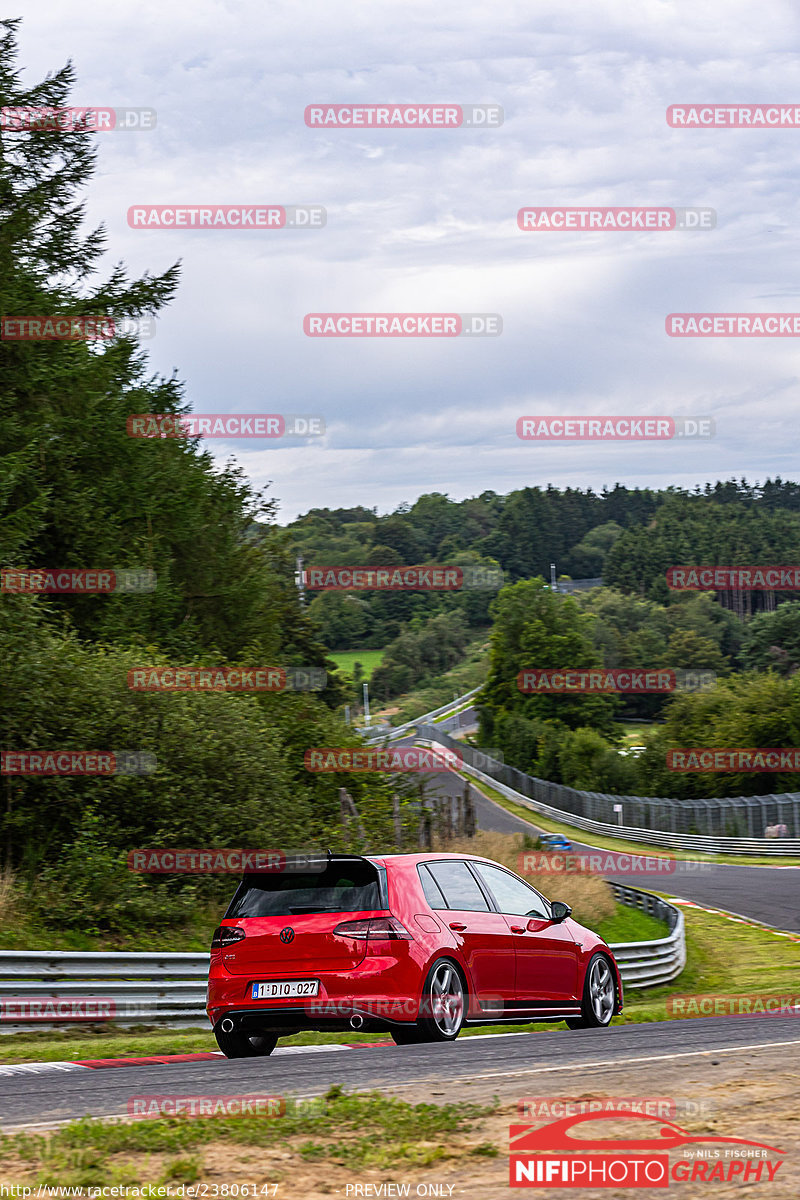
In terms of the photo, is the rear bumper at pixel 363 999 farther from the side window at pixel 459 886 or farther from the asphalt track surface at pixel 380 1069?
the side window at pixel 459 886

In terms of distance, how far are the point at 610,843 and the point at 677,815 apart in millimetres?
3549

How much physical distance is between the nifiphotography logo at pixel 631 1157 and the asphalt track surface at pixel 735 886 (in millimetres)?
18796

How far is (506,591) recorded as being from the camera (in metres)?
113

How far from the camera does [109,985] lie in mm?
12500

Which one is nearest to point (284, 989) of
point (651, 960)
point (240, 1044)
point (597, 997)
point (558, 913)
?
point (240, 1044)

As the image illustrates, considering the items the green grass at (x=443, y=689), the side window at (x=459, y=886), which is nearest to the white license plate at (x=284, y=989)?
the side window at (x=459, y=886)

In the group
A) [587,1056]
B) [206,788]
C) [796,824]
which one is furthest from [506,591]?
[587,1056]

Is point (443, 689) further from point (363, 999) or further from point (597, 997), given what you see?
point (363, 999)

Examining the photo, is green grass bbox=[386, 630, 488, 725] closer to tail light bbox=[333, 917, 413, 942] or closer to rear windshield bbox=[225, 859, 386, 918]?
rear windshield bbox=[225, 859, 386, 918]

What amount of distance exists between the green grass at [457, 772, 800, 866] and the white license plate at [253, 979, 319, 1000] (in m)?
41.7

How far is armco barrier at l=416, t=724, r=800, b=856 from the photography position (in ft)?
176

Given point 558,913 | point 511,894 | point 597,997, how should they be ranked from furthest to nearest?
point 597,997, point 558,913, point 511,894

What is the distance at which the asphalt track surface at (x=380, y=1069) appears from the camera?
6641mm

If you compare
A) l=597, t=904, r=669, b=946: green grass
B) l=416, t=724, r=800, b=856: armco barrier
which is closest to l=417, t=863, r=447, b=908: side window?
l=597, t=904, r=669, b=946: green grass
